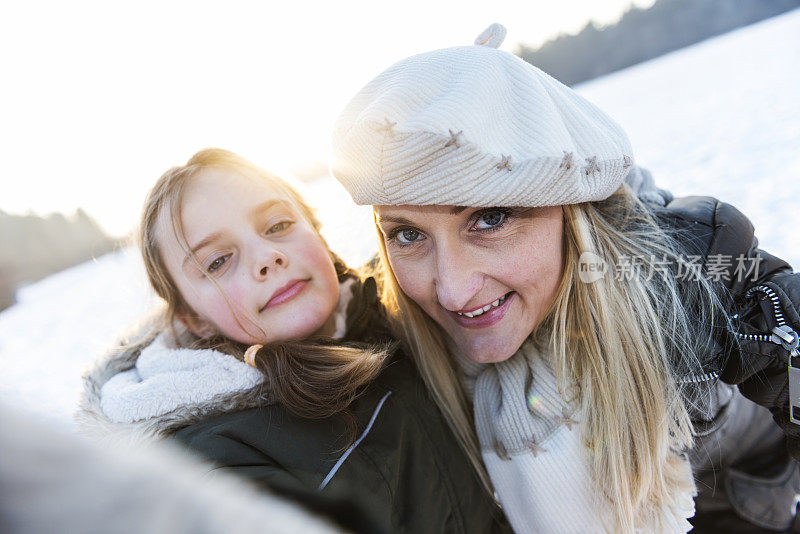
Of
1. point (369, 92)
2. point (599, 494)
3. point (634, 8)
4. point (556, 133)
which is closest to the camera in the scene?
point (556, 133)

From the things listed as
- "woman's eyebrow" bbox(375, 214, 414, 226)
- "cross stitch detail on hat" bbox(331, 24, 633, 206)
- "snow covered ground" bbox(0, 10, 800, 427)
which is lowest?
"snow covered ground" bbox(0, 10, 800, 427)

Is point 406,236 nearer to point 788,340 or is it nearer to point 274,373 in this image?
point 274,373

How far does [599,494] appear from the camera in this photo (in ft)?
5.28

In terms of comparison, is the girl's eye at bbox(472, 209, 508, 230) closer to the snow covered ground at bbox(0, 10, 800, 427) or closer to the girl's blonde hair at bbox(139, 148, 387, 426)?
the girl's blonde hair at bbox(139, 148, 387, 426)

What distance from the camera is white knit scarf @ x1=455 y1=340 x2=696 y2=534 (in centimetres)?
160

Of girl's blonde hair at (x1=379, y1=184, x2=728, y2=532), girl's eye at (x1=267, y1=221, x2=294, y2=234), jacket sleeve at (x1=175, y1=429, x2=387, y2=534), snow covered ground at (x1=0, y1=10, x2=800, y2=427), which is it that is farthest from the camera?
snow covered ground at (x1=0, y1=10, x2=800, y2=427)

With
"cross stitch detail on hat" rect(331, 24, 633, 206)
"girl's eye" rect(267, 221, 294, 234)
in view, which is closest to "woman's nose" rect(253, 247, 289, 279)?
"girl's eye" rect(267, 221, 294, 234)

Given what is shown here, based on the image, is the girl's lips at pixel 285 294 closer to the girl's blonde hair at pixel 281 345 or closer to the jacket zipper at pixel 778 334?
the girl's blonde hair at pixel 281 345

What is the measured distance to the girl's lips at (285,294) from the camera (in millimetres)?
1799

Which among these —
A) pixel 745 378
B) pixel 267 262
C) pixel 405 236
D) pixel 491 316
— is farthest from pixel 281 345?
pixel 745 378

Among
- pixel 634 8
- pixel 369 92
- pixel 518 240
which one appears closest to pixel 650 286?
pixel 518 240

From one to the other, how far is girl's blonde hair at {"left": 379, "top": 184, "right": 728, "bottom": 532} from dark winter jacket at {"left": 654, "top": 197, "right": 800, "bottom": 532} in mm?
90

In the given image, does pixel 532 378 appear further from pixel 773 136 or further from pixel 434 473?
pixel 773 136

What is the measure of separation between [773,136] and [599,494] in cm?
554
